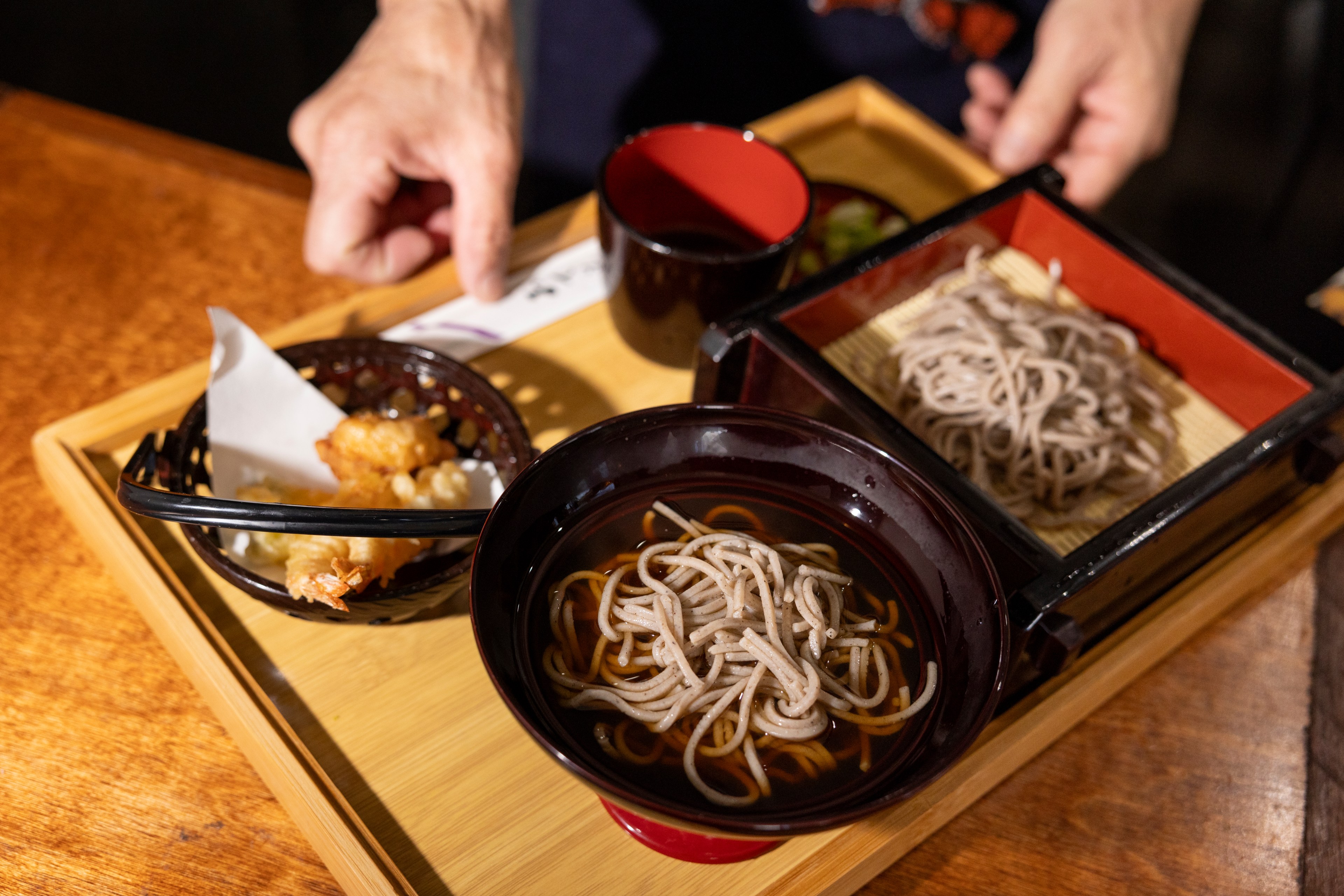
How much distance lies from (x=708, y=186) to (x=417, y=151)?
0.49 meters

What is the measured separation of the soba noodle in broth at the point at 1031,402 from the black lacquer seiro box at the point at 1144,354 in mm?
52

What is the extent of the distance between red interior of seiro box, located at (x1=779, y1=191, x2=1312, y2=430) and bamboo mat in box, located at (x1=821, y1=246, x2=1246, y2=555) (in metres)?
0.01

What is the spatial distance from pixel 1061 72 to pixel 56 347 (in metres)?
1.84

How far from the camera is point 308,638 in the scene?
4.22ft

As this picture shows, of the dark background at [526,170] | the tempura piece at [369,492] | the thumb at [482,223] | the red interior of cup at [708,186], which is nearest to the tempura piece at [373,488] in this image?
the tempura piece at [369,492]

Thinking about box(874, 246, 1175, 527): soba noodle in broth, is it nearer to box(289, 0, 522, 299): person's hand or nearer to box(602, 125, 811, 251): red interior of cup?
box(602, 125, 811, 251): red interior of cup

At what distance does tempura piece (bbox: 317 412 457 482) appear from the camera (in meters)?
1.27

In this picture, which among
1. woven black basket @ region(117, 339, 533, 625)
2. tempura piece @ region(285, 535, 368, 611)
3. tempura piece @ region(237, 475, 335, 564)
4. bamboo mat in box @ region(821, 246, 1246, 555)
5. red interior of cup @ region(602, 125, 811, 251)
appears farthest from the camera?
red interior of cup @ region(602, 125, 811, 251)

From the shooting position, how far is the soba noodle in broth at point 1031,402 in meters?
1.40

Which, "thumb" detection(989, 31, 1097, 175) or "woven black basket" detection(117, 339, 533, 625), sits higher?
"thumb" detection(989, 31, 1097, 175)

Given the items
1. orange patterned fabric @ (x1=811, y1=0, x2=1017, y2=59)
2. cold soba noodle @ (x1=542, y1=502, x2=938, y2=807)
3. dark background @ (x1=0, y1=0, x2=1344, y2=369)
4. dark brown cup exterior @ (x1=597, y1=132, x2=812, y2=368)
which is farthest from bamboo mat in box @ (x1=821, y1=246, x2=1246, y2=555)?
dark background @ (x1=0, y1=0, x2=1344, y2=369)

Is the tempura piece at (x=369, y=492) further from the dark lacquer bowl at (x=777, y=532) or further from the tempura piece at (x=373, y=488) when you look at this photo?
the dark lacquer bowl at (x=777, y=532)

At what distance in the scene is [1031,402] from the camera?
4.75ft

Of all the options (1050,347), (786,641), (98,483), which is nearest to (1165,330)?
(1050,347)
